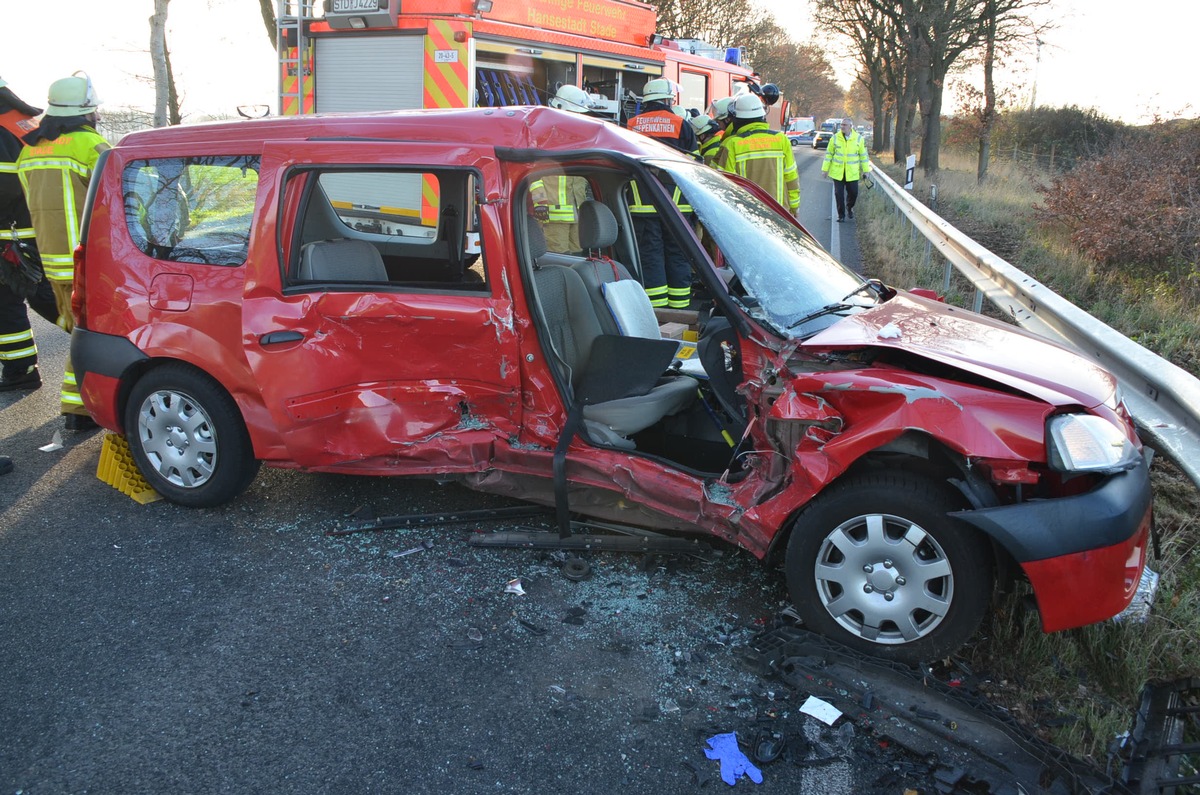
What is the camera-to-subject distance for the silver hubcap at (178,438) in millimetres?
4168

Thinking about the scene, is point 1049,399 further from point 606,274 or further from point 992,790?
point 606,274

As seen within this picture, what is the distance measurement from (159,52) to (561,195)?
1288 cm

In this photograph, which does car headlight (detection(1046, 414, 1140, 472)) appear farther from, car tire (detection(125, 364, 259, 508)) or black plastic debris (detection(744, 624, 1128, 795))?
car tire (detection(125, 364, 259, 508))

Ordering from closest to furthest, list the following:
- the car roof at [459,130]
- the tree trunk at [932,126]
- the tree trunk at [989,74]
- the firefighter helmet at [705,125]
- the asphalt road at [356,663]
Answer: the asphalt road at [356,663] → the car roof at [459,130] → the firefighter helmet at [705,125] → the tree trunk at [989,74] → the tree trunk at [932,126]

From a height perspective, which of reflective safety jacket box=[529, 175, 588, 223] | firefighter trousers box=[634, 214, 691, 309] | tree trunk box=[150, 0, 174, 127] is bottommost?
firefighter trousers box=[634, 214, 691, 309]

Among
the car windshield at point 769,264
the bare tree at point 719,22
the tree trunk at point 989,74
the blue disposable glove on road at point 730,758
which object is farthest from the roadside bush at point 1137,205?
the bare tree at point 719,22

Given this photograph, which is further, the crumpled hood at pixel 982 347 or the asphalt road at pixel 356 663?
the crumpled hood at pixel 982 347

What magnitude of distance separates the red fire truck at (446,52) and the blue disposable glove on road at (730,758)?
299 inches

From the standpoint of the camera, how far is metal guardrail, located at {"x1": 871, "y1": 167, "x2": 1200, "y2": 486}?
3.25 meters

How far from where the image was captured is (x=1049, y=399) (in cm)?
277

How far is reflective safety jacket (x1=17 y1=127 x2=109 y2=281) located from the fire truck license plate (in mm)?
4219

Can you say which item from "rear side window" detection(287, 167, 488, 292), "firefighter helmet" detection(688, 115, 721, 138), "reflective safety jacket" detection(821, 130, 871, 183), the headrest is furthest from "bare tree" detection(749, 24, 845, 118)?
the headrest

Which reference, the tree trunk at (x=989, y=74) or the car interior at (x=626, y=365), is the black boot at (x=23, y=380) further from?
the tree trunk at (x=989, y=74)

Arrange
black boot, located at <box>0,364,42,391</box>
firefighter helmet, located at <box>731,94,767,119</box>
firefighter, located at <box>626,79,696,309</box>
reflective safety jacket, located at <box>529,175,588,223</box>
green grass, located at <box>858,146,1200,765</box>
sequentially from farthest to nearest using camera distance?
firefighter helmet, located at <box>731,94,767,119</box>, firefighter, located at <box>626,79,696,309</box>, black boot, located at <box>0,364,42,391</box>, reflective safety jacket, located at <box>529,175,588,223</box>, green grass, located at <box>858,146,1200,765</box>
